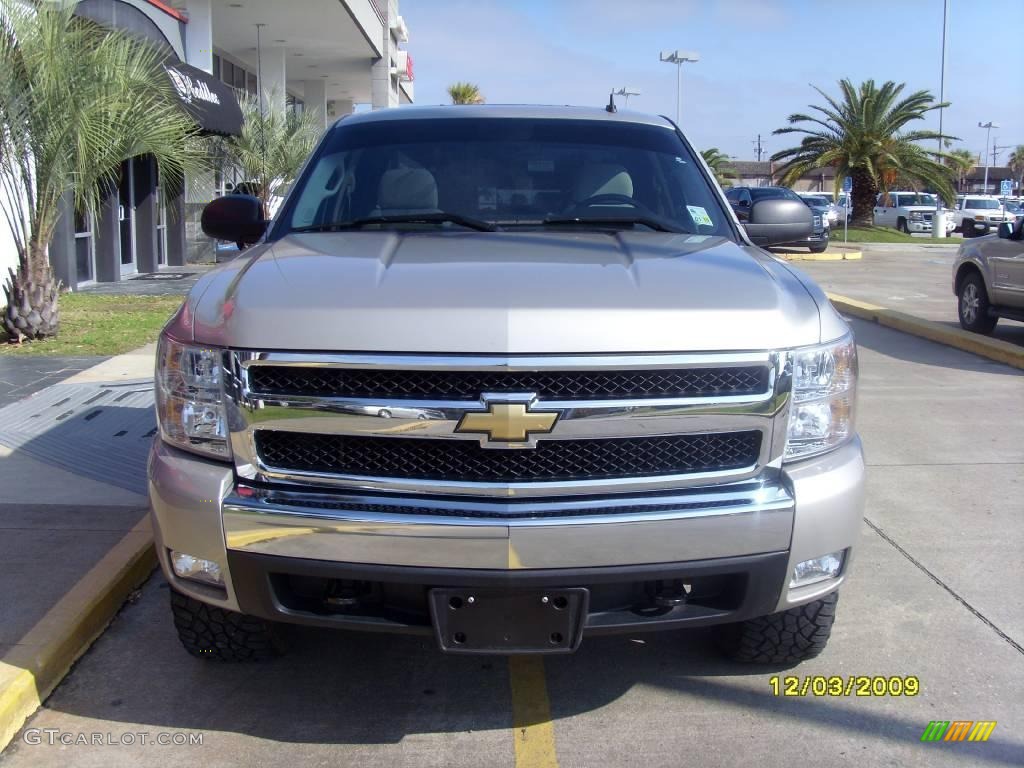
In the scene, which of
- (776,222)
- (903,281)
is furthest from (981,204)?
(776,222)

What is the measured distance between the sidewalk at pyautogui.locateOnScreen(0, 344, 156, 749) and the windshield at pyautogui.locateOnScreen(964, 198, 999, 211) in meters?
42.9

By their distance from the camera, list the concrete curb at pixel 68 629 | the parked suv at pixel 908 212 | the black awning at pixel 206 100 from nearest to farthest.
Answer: the concrete curb at pixel 68 629
the black awning at pixel 206 100
the parked suv at pixel 908 212

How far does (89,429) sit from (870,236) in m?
33.3

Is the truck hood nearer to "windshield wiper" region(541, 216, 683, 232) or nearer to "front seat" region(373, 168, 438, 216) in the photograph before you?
"windshield wiper" region(541, 216, 683, 232)

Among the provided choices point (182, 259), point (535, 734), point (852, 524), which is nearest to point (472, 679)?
point (535, 734)

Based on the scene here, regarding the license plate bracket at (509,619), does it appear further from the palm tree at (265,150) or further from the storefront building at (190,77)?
the palm tree at (265,150)

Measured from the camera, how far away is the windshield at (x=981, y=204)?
43688 mm

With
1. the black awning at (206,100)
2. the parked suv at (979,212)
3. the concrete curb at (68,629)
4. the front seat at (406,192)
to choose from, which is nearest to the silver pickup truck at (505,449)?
the concrete curb at (68,629)

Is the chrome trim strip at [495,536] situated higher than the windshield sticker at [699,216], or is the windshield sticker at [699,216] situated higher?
the windshield sticker at [699,216]

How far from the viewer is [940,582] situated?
4.59 meters

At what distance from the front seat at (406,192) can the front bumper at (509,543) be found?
1544 mm

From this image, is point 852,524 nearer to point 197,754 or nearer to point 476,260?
point 476,260

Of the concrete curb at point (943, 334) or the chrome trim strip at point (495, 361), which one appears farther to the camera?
the concrete curb at point (943, 334)
